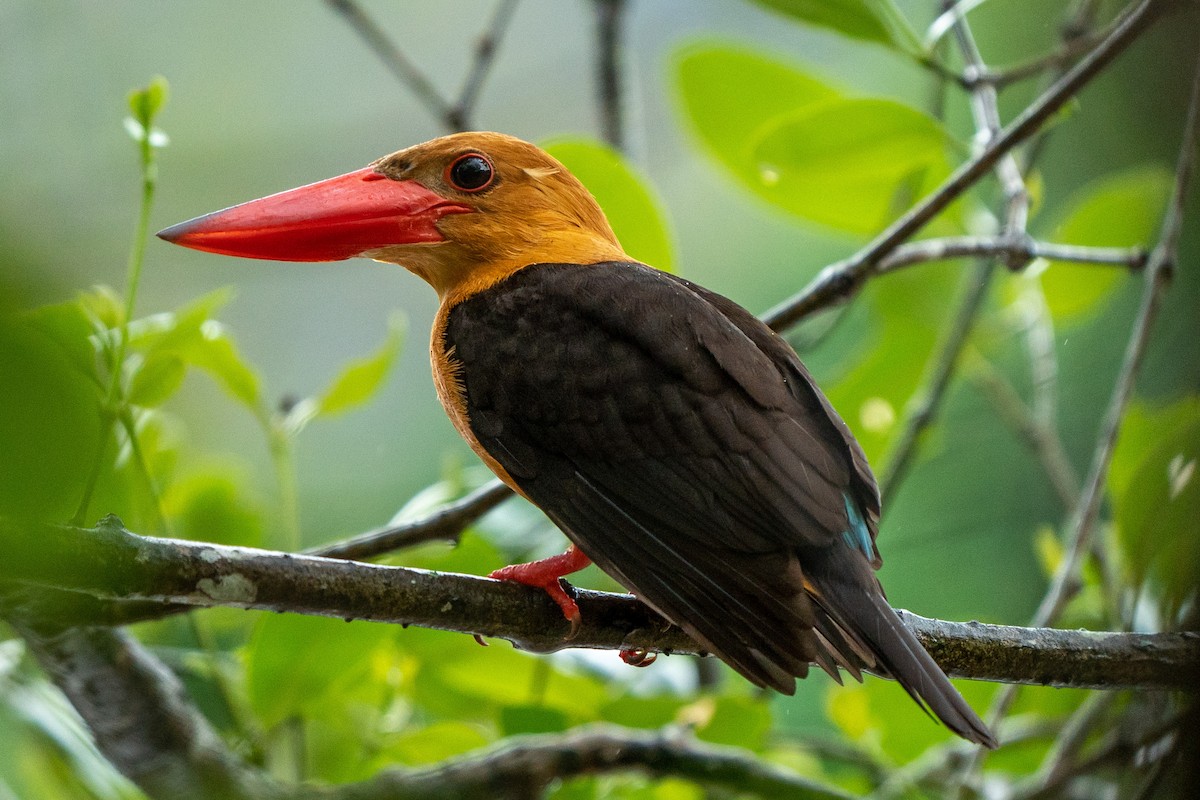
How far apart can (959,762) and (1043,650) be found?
2.65 feet

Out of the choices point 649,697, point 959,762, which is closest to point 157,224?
point 649,697

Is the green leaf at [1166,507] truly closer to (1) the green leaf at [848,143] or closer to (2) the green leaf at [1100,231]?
(2) the green leaf at [1100,231]

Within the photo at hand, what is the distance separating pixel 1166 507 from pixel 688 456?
1.91ft

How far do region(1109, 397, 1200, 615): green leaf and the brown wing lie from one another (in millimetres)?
296

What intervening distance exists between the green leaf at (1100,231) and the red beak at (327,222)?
1.39 m

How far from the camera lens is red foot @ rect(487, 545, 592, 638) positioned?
138 cm

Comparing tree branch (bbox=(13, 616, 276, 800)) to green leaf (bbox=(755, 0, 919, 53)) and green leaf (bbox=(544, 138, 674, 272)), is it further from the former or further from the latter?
green leaf (bbox=(755, 0, 919, 53))

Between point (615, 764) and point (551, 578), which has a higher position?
point (551, 578)

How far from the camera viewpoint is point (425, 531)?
5.33 ft

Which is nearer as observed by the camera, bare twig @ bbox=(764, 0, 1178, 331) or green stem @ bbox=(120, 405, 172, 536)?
green stem @ bbox=(120, 405, 172, 536)

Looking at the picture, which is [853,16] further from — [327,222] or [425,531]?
[425,531]

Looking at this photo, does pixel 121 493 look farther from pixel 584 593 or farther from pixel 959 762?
pixel 959 762

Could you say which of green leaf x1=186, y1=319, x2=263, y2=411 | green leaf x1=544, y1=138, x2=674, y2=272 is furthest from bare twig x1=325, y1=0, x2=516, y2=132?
green leaf x1=186, y1=319, x2=263, y2=411

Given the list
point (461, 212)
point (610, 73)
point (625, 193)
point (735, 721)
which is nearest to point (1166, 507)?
point (735, 721)
